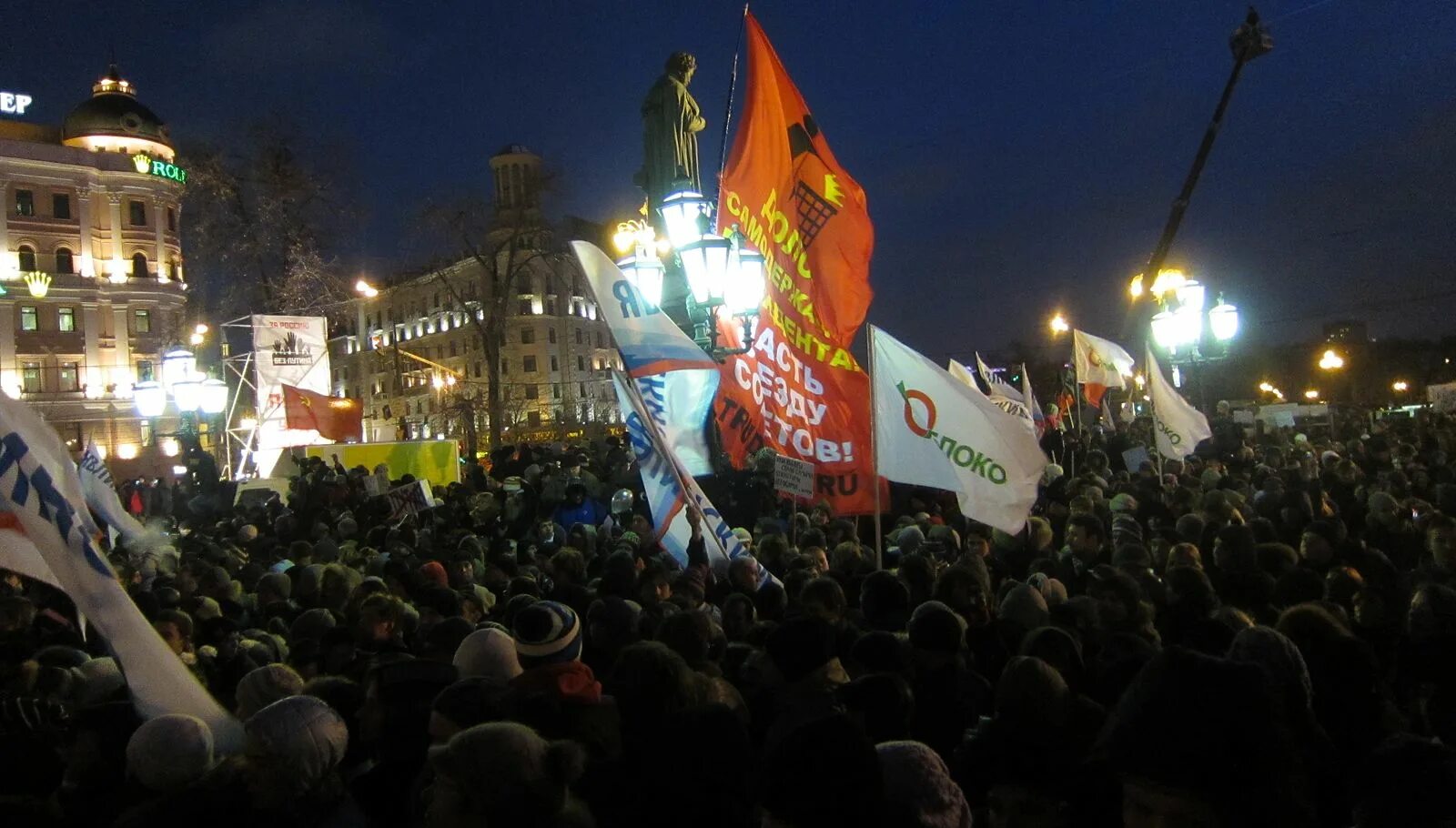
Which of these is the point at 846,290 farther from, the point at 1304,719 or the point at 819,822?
the point at 819,822

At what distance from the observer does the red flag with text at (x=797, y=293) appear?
8672 mm

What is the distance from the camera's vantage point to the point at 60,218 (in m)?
54.4

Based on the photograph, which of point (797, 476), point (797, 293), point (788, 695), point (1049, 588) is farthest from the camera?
A: point (797, 293)

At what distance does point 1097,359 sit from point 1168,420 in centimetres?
568

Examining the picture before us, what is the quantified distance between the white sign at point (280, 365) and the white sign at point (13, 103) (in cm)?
4901

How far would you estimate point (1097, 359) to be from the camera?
59.3 feet

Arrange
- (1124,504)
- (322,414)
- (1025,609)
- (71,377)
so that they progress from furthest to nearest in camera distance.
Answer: (71,377)
(322,414)
(1124,504)
(1025,609)

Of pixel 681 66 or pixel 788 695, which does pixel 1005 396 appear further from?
pixel 788 695

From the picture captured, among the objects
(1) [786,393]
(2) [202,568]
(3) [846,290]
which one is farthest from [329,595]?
(3) [846,290]

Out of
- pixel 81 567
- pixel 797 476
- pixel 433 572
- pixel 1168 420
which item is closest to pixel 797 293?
pixel 797 476

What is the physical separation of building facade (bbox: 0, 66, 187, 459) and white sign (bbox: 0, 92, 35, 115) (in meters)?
1.08

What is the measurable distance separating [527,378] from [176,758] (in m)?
82.6

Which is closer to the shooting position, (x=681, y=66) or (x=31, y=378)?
(x=681, y=66)

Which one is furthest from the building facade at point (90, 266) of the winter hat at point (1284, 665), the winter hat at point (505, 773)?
the winter hat at point (1284, 665)
